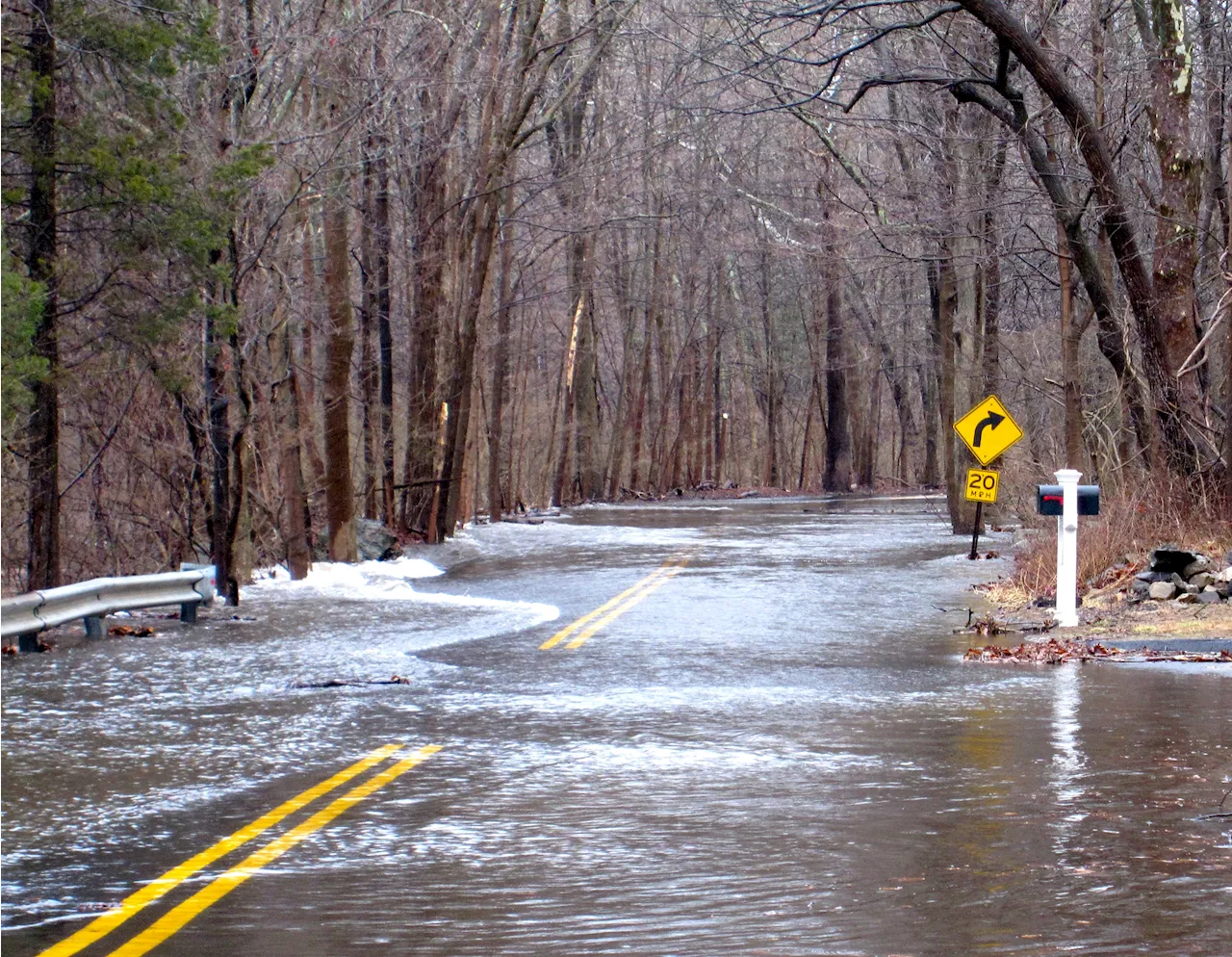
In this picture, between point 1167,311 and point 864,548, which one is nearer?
point 1167,311

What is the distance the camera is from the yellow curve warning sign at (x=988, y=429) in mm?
25750

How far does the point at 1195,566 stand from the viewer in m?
17.4

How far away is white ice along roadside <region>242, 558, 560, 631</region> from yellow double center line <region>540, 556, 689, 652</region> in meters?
Answer: 0.50

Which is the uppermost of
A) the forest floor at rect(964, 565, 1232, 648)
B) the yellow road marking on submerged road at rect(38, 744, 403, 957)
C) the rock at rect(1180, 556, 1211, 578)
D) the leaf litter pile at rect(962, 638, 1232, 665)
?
the rock at rect(1180, 556, 1211, 578)

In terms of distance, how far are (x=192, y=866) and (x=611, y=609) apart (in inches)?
466

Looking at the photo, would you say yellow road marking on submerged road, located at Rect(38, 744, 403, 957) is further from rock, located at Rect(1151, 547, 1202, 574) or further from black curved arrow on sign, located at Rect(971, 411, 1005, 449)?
black curved arrow on sign, located at Rect(971, 411, 1005, 449)

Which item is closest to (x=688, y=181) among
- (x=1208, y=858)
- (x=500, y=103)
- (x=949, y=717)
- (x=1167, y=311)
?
(x=500, y=103)

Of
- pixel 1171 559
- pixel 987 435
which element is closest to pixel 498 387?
pixel 987 435

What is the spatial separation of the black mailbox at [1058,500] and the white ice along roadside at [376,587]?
209 inches

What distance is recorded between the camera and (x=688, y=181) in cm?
→ 5744

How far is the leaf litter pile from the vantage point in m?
14.2

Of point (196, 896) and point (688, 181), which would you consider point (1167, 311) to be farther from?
point (688, 181)

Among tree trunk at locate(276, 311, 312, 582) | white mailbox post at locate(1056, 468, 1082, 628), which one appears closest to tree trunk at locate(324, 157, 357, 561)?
tree trunk at locate(276, 311, 312, 582)

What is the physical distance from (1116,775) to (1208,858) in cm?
194
